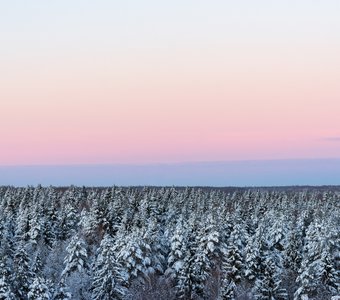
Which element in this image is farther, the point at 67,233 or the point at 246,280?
the point at 67,233

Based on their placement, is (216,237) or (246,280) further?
(216,237)

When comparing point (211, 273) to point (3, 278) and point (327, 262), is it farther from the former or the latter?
point (3, 278)

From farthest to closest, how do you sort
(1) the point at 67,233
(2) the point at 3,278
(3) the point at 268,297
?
(1) the point at 67,233 < (3) the point at 268,297 < (2) the point at 3,278

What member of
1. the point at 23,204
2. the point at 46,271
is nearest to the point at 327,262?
the point at 46,271

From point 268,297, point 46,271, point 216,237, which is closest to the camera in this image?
point 268,297

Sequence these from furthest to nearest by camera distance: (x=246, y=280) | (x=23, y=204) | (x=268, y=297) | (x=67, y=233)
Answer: (x=23, y=204) < (x=67, y=233) < (x=246, y=280) < (x=268, y=297)

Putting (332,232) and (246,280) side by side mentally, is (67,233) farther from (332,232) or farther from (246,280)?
(332,232)

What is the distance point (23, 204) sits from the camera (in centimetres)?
11331

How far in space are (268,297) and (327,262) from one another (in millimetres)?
7352

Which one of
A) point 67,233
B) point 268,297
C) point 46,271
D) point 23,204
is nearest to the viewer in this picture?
point 268,297

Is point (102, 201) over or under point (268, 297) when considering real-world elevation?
over

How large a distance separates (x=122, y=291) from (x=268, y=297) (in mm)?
15854

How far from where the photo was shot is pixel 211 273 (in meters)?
68.8

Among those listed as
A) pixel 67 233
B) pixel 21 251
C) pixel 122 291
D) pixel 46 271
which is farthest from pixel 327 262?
pixel 67 233
